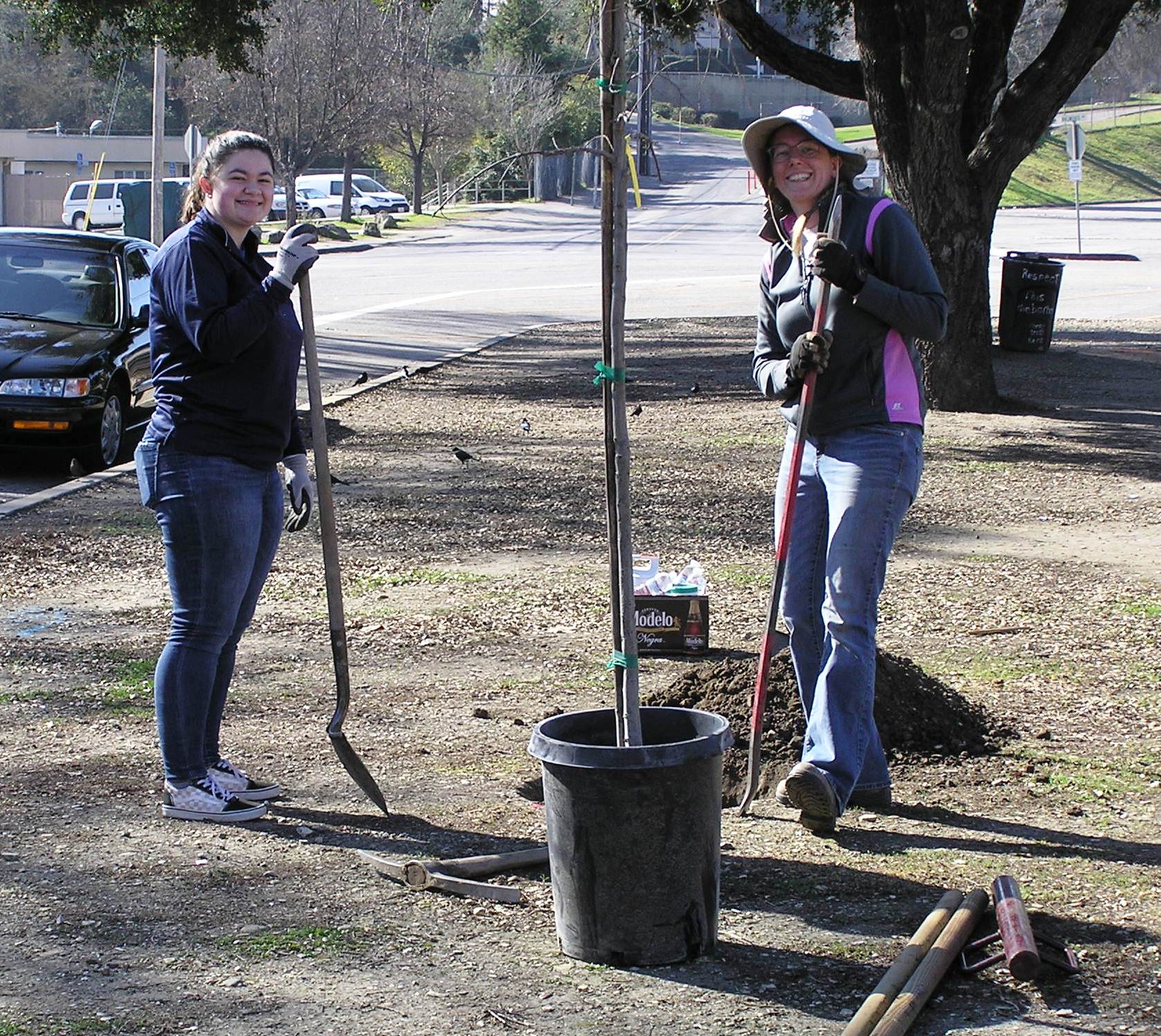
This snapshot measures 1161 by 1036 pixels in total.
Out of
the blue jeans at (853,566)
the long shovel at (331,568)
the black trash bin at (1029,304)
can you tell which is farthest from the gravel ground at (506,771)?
the black trash bin at (1029,304)

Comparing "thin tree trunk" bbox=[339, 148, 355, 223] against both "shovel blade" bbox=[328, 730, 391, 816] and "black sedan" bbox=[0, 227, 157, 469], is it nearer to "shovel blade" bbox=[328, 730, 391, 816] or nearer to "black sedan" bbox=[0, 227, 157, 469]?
"black sedan" bbox=[0, 227, 157, 469]

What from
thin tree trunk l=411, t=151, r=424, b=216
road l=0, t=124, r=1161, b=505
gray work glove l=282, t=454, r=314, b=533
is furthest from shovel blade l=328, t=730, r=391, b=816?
thin tree trunk l=411, t=151, r=424, b=216

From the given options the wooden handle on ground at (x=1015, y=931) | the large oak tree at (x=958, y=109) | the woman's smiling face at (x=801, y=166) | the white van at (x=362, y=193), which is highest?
the white van at (x=362, y=193)

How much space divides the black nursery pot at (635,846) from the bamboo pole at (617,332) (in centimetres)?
23

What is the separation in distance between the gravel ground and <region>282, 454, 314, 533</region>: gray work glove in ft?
2.85

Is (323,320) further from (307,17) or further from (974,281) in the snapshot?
(307,17)

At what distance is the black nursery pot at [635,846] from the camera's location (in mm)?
3469

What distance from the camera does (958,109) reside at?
509 inches

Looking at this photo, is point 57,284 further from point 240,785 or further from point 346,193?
point 346,193

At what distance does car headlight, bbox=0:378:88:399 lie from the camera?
36.2 ft

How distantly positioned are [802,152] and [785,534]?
3.50 ft

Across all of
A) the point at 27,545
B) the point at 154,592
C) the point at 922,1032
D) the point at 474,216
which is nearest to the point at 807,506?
the point at 922,1032

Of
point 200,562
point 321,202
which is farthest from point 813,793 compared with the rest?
point 321,202

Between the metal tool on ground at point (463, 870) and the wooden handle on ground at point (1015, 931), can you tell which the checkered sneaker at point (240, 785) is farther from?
the wooden handle on ground at point (1015, 931)
